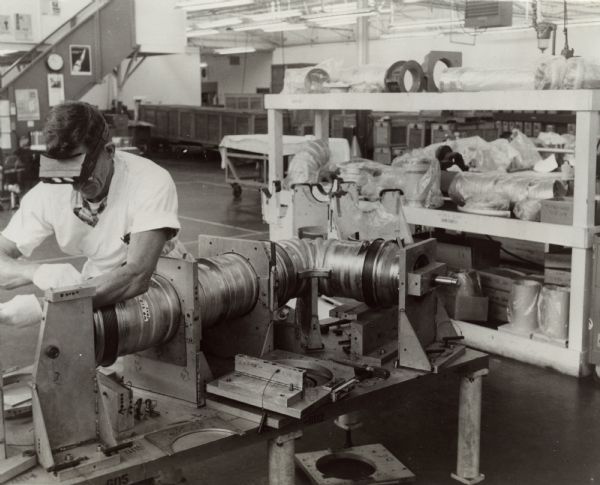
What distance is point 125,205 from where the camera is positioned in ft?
6.48

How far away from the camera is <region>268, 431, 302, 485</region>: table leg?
177 centimetres

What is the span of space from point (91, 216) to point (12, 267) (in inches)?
10.4

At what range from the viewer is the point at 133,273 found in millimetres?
1760

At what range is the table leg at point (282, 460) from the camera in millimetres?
1774

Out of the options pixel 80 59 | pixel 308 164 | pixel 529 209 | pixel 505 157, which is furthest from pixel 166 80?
pixel 529 209

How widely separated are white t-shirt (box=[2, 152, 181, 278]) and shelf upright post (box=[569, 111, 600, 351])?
6.57 ft

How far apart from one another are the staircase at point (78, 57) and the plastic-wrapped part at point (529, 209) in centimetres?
735

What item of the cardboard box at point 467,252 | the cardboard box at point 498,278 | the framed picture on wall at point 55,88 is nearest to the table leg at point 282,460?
the cardboard box at point 498,278

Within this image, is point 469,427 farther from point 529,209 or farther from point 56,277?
point 529,209

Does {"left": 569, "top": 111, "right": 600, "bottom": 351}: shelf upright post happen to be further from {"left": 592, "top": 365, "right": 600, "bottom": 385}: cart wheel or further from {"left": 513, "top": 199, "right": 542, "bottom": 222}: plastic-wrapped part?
{"left": 513, "top": 199, "right": 542, "bottom": 222}: plastic-wrapped part

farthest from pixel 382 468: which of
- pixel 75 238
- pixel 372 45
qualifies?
pixel 372 45

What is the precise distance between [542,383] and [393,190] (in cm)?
114

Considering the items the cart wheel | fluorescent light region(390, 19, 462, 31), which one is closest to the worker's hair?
the cart wheel

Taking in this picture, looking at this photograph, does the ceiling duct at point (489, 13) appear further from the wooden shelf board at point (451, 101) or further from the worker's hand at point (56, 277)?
the worker's hand at point (56, 277)
